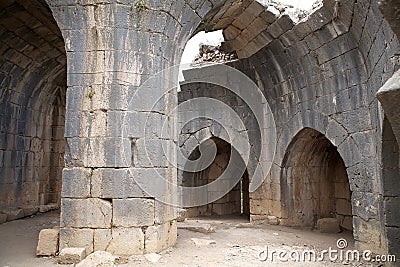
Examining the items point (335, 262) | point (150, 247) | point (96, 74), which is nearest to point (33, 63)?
point (96, 74)

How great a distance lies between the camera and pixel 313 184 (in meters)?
9.16

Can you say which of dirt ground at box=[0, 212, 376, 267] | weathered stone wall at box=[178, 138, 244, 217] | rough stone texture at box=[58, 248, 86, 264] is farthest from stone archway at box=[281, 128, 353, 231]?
rough stone texture at box=[58, 248, 86, 264]

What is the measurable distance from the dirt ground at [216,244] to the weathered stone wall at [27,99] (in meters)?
1.01

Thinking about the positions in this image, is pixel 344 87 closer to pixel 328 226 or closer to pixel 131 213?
pixel 328 226

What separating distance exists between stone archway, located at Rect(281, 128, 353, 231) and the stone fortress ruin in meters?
0.04

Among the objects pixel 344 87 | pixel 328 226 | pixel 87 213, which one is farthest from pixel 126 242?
pixel 328 226

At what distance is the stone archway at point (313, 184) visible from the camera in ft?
29.0

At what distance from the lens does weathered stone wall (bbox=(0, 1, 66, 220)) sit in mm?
7867

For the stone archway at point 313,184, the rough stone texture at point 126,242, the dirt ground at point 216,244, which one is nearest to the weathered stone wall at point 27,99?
the dirt ground at point 216,244

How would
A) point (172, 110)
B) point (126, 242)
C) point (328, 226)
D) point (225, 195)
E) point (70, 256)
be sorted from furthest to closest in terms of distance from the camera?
point (225, 195) → point (328, 226) → point (172, 110) → point (126, 242) → point (70, 256)

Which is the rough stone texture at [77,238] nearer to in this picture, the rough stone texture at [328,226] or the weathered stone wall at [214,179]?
the rough stone texture at [328,226]

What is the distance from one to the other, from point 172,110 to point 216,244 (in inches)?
99.5

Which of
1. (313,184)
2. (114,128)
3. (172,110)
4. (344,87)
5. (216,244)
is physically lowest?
(216,244)

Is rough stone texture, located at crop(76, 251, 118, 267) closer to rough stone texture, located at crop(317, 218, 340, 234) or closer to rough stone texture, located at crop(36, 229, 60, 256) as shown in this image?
rough stone texture, located at crop(36, 229, 60, 256)
